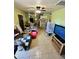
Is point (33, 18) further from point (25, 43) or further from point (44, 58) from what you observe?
point (44, 58)
